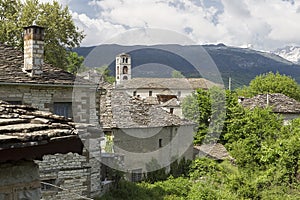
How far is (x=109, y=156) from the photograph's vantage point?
16.5m

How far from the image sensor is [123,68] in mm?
59094

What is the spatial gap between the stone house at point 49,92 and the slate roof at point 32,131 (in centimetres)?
827

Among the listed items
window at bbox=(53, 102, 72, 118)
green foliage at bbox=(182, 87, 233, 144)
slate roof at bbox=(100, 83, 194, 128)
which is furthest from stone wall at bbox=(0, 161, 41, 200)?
green foliage at bbox=(182, 87, 233, 144)

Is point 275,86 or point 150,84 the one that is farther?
point 150,84

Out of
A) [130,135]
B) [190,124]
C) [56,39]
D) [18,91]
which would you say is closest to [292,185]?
[130,135]

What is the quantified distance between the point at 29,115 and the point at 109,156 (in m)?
12.9

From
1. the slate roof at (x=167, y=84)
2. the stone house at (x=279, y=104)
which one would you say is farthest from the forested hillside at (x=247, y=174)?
the slate roof at (x=167, y=84)

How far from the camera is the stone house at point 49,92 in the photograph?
41.1 feet

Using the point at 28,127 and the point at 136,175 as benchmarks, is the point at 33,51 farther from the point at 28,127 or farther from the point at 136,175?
the point at 136,175

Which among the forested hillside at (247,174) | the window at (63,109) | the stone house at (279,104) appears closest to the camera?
the window at (63,109)

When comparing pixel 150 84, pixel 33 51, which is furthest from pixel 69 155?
pixel 150 84

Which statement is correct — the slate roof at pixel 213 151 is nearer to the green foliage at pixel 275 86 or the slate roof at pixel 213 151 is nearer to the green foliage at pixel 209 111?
the green foliage at pixel 209 111

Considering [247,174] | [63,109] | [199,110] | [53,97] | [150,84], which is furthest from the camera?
[150,84]

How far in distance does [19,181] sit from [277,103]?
36.8 m
